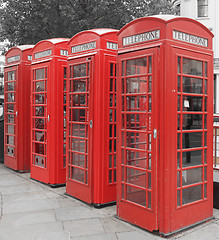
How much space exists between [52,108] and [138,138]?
2.35m

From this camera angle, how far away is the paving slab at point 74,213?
4.65 metres

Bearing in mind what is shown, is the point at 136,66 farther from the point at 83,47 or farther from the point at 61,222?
the point at 61,222

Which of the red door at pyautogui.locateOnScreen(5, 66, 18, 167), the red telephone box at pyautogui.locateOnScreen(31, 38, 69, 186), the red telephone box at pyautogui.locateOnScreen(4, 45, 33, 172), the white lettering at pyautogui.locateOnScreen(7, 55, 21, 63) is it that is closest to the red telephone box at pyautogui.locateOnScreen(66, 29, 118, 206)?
the red telephone box at pyautogui.locateOnScreen(31, 38, 69, 186)

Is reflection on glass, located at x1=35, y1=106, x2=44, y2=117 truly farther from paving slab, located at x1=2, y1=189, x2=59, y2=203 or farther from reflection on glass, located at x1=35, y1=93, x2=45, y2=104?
paving slab, located at x1=2, y1=189, x2=59, y2=203

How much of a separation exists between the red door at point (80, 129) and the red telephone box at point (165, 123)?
0.83m

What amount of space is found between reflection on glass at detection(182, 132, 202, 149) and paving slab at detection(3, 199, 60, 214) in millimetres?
2468

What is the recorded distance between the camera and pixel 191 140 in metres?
4.19

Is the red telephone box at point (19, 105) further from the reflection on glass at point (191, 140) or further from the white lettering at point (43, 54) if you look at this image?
the reflection on glass at point (191, 140)

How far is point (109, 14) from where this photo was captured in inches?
537

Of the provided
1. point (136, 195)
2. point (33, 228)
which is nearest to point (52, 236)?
point (33, 228)

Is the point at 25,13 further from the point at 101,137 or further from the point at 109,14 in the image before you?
the point at 101,137

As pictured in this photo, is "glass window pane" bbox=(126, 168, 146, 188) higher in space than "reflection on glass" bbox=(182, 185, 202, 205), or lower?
higher

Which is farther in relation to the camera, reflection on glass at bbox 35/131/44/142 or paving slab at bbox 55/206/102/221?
reflection on glass at bbox 35/131/44/142

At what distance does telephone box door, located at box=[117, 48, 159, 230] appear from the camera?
394 centimetres
